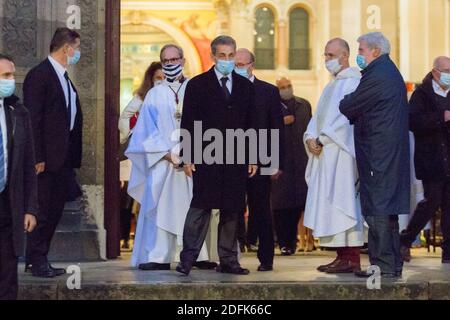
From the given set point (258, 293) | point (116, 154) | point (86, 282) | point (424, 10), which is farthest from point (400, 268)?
point (424, 10)

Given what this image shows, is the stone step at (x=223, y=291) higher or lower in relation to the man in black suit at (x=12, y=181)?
lower

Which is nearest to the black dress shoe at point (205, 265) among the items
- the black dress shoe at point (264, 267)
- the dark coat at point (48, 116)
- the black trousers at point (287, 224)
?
the black dress shoe at point (264, 267)

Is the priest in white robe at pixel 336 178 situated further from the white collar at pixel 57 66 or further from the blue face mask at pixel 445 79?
the white collar at pixel 57 66

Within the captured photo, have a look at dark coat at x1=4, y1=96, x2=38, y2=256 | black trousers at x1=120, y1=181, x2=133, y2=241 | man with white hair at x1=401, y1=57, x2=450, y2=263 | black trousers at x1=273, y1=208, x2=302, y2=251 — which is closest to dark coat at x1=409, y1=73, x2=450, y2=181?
man with white hair at x1=401, y1=57, x2=450, y2=263

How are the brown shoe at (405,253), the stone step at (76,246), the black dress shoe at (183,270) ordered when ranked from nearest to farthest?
the black dress shoe at (183,270), the stone step at (76,246), the brown shoe at (405,253)

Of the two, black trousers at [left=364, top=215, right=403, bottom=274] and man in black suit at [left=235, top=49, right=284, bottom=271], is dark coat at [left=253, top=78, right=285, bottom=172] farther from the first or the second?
black trousers at [left=364, top=215, right=403, bottom=274]

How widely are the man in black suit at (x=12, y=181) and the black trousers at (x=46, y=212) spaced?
4.42 feet

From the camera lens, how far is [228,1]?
25.8 metres

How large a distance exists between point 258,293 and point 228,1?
17.5 m

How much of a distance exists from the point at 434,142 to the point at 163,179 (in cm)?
286

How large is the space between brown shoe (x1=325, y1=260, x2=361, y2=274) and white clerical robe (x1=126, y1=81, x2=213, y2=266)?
1.27 meters

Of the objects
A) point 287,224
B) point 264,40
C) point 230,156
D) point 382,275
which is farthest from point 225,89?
point 264,40

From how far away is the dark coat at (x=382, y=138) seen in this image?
362 inches

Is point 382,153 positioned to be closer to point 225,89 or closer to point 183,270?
point 225,89
